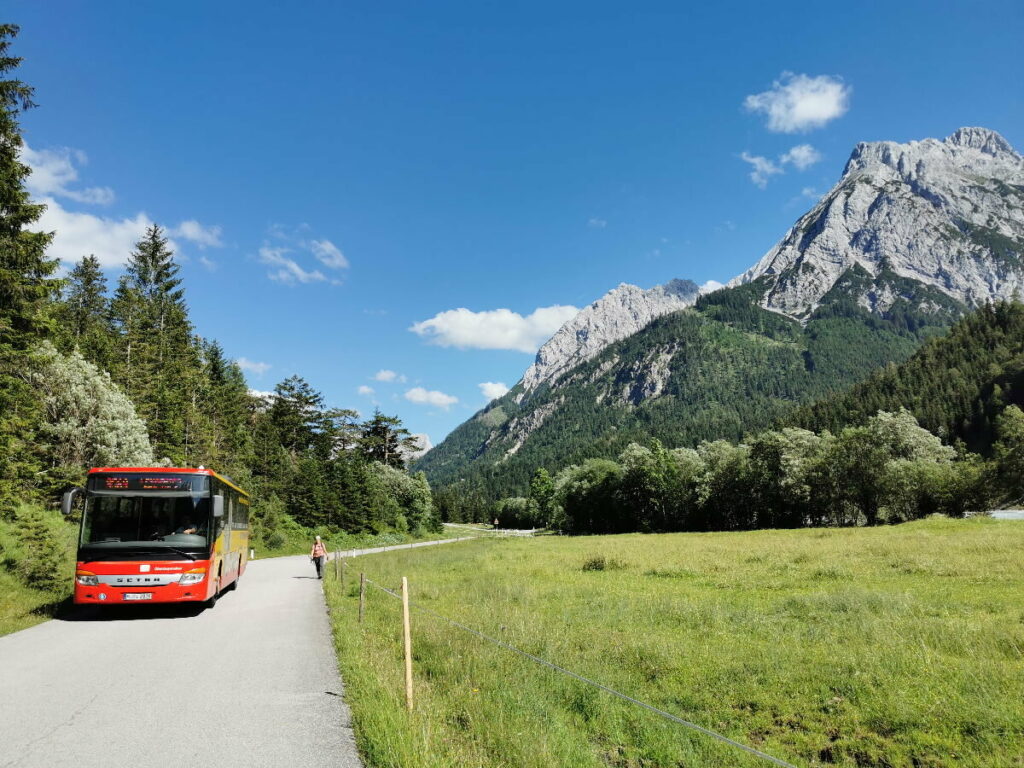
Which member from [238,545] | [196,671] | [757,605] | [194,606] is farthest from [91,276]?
[757,605]

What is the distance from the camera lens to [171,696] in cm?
786

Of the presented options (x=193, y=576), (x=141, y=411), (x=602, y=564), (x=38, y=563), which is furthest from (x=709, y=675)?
(x=141, y=411)

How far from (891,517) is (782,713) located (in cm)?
6855

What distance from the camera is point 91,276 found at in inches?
2376

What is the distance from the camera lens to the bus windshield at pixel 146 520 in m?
14.0

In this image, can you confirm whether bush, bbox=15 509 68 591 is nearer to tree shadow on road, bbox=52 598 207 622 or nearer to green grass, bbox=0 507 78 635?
green grass, bbox=0 507 78 635

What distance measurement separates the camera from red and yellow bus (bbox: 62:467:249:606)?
13570mm

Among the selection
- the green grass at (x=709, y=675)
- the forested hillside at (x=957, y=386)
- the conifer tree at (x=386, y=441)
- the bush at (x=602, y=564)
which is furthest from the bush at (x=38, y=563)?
the forested hillside at (x=957, y=386)

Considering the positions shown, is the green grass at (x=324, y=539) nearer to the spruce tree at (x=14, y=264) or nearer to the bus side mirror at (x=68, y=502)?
the spruce tree at (x=14, y=264)

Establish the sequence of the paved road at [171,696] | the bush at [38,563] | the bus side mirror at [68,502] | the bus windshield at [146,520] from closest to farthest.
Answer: the paved road at [171,696], the bus side mirror at [68,502], the bus windshield at [146,520], the bush at [38,563]

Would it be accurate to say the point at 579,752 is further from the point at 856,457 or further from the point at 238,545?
the point at 856,457

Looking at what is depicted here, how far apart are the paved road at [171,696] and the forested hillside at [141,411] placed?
26.2 feet

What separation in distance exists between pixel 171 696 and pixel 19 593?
452 inches

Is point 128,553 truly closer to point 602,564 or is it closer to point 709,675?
point 709,675
